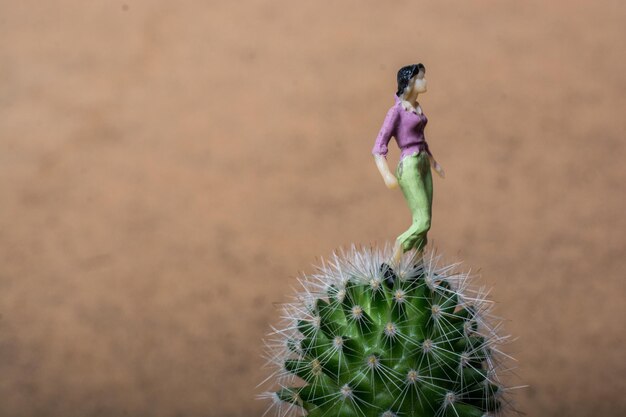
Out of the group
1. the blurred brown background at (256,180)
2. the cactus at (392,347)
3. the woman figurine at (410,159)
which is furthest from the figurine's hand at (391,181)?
the blurred brown background at (256,180)

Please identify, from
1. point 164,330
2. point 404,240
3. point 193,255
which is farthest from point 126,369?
point 404,240

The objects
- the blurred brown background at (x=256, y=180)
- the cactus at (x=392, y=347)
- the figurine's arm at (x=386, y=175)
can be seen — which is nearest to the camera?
the cactus at (x=392, y=347)

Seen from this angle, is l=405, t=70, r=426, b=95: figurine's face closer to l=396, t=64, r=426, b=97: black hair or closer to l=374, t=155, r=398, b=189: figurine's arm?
l=396, t=64, r=426, b=97: black hair

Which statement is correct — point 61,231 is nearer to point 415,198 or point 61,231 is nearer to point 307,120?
point 307,120

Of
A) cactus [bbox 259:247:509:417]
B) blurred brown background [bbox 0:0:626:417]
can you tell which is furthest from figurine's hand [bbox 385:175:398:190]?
blurred brown background [bbox 0:0:626:417]

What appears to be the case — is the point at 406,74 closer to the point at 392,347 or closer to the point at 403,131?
the point at 403,131

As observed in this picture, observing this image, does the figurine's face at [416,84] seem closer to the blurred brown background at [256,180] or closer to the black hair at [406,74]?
the black hair at [406,74]
